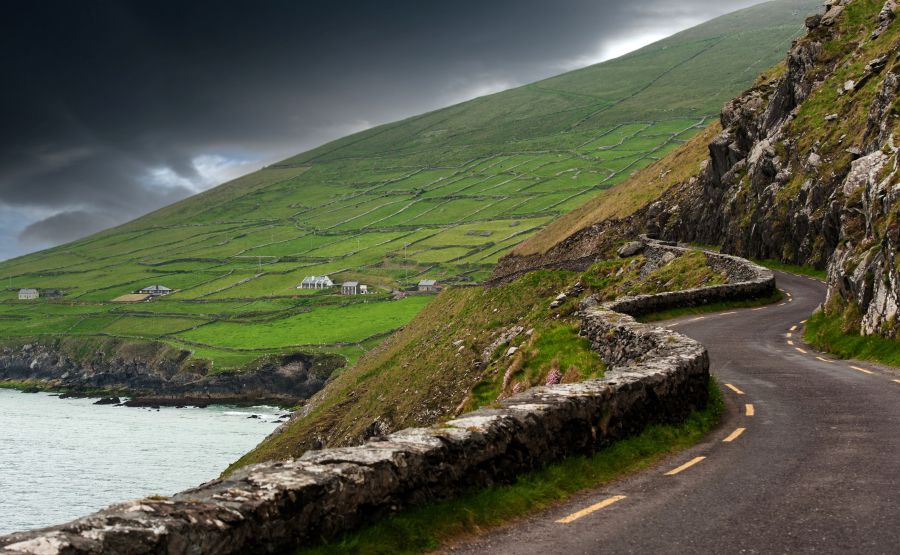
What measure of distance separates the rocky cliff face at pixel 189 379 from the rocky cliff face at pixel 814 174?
258 feet

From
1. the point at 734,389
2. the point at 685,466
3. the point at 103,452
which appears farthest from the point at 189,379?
the point at 685,466

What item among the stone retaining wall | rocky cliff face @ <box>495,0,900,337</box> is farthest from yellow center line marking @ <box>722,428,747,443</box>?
rocky cliff face @ <box>495,0,900,337</box>

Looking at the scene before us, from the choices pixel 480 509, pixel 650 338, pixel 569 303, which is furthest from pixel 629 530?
pixel 569 303

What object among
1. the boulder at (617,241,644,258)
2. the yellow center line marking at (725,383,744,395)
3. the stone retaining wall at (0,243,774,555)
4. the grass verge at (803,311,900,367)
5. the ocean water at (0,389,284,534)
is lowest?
the ocean water at (0,389,284,534)

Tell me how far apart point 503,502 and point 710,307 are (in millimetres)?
36943

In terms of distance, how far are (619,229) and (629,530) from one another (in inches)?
3037

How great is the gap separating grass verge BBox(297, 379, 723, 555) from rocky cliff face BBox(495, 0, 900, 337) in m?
19.7

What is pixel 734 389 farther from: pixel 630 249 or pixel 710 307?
pixel 630 249

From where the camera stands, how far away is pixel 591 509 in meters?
11.9

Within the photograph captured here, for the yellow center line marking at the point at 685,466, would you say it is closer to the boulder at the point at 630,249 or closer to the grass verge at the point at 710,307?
the grass verge at the point at 710,307

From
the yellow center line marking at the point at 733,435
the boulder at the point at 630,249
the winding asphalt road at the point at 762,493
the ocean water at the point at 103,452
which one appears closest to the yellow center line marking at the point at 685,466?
the winding asphalt road at the point at 762,493

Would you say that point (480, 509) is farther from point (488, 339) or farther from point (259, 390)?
point (259, 390)

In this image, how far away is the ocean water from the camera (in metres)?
77.1

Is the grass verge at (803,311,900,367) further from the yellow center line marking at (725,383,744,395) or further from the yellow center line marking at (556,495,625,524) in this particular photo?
the yellow center line marking at (556,495,625,524)
